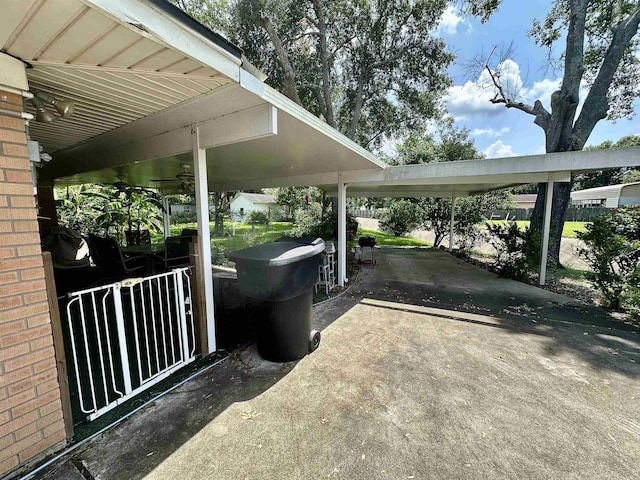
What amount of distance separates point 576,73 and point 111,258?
12577 millimetres

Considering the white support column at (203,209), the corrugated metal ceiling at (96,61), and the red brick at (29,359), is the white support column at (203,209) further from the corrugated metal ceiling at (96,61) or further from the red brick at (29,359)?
the red brick at (29,359)

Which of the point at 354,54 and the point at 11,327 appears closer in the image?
the point at 11,327

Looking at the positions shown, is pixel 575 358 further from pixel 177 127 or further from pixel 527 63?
pixel 527 63

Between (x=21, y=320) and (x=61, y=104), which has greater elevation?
(x=61, y=104)

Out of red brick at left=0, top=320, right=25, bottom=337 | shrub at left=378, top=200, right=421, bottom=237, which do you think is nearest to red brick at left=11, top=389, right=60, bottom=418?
red brick at left=0, top=320, right=25, bottom=337

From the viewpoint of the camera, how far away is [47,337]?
1854 mm

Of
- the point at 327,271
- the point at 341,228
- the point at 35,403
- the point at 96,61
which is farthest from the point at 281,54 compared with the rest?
the point at 35,403

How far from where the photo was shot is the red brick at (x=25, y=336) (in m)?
1.68

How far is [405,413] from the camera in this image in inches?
92.1

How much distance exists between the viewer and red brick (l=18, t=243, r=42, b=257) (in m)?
1.74

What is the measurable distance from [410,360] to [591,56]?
14162mm

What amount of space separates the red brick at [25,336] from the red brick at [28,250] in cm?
51

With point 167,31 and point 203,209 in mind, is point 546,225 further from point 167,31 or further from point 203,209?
point 167,31

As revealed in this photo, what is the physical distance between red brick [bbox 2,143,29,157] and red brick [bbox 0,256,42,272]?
534 mm
